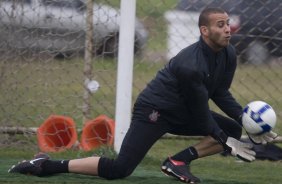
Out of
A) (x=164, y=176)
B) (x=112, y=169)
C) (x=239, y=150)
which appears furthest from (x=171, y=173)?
(x=239, y=150)

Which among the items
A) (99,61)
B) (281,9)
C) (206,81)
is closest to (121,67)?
(99,61)

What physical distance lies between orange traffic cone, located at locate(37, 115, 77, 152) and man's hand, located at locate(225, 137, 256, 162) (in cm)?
215

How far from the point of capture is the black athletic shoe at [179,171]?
271 inches

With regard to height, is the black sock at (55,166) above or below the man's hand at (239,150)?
below

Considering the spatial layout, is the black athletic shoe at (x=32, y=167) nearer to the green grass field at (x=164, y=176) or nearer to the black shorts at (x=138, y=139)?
the green grass field at (x=164, y=176)

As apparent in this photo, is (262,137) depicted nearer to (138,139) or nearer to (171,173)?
(171,173)

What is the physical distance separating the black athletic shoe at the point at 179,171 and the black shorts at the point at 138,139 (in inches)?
10.2

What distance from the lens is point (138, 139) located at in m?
6.78

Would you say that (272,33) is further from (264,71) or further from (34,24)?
(34,24)

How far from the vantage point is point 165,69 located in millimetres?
6871

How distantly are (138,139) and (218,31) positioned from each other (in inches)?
38.3

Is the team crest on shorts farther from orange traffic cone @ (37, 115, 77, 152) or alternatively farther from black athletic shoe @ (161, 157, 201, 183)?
orange traffic cone @ (37, 115, 77, 152)

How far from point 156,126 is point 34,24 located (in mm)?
2363

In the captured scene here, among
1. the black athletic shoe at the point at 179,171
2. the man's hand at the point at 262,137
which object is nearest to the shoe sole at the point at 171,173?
the black athletic shoe at the point at 179,171
